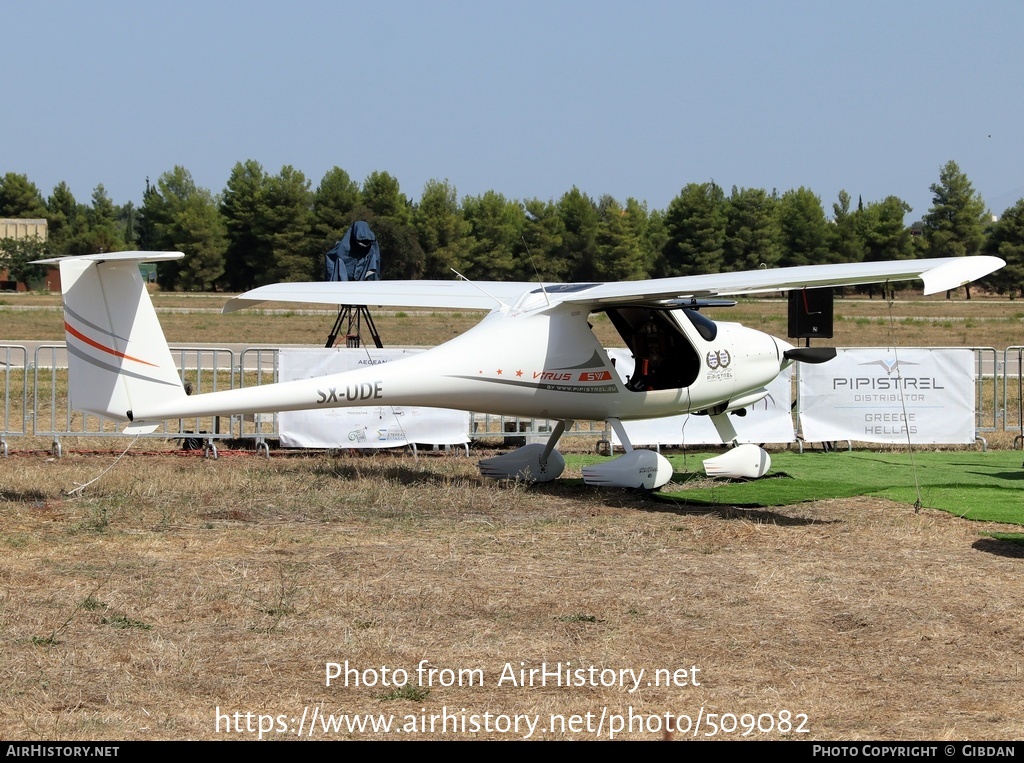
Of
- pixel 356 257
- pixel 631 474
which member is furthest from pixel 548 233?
pixel 631 474

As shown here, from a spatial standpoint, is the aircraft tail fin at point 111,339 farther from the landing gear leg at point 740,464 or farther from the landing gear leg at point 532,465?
the landing gear leg at point 740,464

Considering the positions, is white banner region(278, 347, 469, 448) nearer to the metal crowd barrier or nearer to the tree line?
the metal crowd barrier

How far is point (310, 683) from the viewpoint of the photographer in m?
5.94

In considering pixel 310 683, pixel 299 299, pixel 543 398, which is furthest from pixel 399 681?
pixel 299 299

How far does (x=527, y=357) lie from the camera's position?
38.7 feet

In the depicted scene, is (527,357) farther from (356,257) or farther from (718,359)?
(356,257)

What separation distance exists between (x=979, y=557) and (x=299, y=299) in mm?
7624

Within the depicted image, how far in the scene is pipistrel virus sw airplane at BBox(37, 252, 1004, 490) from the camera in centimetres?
977

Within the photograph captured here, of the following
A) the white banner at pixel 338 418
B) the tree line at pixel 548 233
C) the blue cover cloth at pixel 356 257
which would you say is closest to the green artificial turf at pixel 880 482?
the white banner at pixel 338 418

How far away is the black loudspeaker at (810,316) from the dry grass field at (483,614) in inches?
252

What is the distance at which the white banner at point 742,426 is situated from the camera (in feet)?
52.8

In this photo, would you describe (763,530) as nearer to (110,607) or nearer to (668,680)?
(668,680)

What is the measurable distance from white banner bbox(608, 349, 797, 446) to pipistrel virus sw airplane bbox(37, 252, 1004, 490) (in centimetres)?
259

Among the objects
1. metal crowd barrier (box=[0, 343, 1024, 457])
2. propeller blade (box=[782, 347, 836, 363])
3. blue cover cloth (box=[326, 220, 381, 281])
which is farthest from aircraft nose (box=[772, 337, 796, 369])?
blue cover cloth (box=[326, 220, 381, 281])
